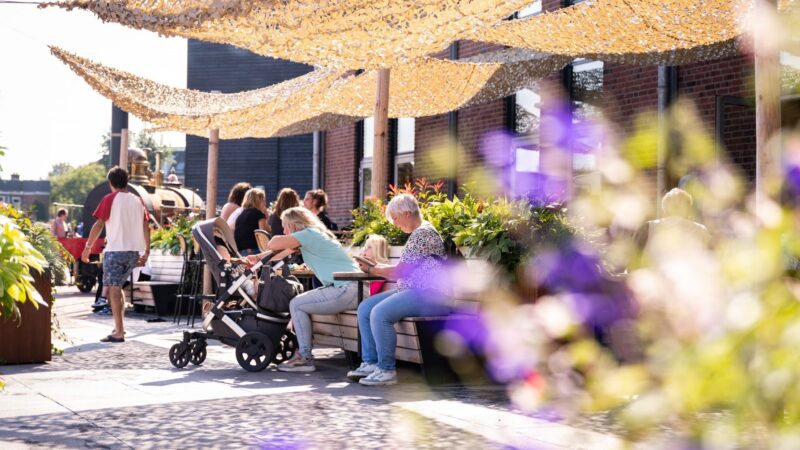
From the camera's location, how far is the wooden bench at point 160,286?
1274 cm

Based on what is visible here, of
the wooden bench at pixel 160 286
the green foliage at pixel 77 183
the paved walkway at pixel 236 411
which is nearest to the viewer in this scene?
the paved walkway at pixel 236 411

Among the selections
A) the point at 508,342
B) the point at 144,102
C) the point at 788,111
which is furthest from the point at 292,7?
the point at 508,342

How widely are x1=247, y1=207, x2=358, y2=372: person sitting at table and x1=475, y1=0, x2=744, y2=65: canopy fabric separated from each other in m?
2.42

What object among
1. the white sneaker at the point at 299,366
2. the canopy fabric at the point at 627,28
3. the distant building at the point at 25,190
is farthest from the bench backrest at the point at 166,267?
the distant building at the point at 25,190

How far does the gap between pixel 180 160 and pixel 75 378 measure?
3360 inches

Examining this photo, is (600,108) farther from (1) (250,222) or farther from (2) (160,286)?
(2) (160,286)

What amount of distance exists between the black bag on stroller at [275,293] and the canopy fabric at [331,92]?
4334mm

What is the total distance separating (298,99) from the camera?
1158 cm

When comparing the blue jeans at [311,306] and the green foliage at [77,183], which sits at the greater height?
the green foliage at [77,183]

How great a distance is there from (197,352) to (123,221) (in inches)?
88.0

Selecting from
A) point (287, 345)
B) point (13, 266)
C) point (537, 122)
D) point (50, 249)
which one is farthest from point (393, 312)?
point (537, 122)

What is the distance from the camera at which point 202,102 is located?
42.2 ft

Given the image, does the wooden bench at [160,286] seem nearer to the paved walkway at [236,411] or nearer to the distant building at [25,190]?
the paved walkway at [236,411]

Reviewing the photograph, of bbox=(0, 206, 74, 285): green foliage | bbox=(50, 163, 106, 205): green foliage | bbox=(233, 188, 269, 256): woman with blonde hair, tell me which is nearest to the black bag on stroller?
bbox=(0, 206, 74, 285): green foliage
